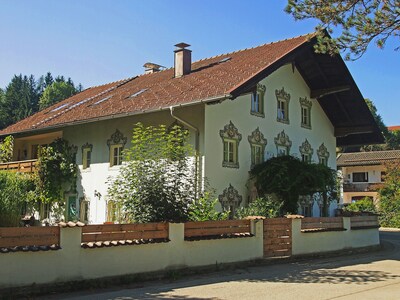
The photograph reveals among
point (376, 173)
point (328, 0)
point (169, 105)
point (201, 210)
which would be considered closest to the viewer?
point (328, 0)

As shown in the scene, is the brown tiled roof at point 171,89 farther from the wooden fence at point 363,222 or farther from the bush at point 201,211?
the wooden fence at point 363,222

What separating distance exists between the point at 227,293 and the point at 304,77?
15.8 metres

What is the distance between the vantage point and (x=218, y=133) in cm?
1856

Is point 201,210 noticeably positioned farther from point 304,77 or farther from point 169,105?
point 304,77

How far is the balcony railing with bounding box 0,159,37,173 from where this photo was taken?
22.9m

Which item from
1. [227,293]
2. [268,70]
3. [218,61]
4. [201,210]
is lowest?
[227,293]

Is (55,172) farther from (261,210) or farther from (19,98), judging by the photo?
(19,98)

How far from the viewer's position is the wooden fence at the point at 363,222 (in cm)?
1886

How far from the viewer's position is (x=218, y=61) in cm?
2353

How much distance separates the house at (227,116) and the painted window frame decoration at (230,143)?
39mm

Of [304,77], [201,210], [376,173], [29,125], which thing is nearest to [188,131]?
[201,210]

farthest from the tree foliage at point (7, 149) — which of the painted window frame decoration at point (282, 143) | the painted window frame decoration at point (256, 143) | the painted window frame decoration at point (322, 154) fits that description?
the painted window frame decoration at point (322, 154)

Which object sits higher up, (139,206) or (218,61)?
(218,61)

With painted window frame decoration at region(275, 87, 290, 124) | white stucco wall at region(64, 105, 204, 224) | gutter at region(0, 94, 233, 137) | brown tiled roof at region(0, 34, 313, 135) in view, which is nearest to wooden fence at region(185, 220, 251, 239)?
gutter at region(0, 94, 233, 137)
